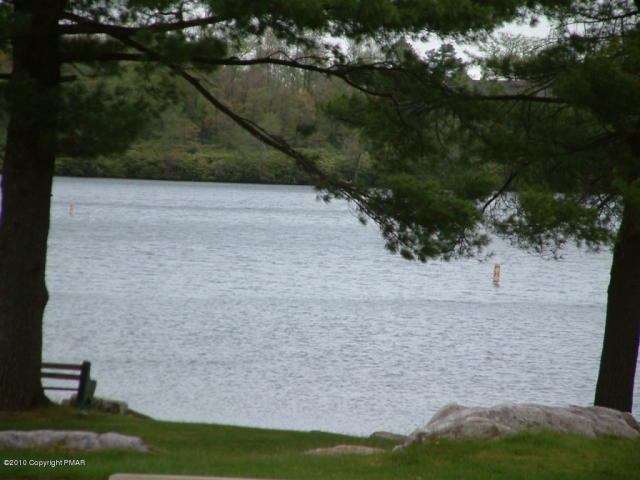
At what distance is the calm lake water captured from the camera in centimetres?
1777

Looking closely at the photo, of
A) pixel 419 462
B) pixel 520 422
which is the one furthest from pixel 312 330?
pixel 419 462

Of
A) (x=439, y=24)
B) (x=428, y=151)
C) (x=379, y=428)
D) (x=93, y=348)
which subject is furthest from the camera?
(x=93, y=348)

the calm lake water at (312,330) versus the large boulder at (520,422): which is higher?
the large boulder at (520,422)

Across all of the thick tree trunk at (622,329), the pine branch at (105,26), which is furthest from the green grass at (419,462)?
the pine branch at (105,26)

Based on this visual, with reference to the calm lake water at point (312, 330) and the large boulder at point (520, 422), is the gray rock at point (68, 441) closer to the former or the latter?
the large boulder at point (520, 422)

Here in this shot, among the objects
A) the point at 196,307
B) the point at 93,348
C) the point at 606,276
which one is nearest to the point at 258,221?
the point at 606,276

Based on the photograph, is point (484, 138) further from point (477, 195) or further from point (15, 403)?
point (15, 403)

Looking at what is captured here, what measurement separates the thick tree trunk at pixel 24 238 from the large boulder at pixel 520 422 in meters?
5.28

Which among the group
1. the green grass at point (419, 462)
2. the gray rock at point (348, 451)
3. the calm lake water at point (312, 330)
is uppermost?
the green grass at point (419, 462)

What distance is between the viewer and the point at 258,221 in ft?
269

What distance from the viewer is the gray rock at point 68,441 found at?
27.1 ft

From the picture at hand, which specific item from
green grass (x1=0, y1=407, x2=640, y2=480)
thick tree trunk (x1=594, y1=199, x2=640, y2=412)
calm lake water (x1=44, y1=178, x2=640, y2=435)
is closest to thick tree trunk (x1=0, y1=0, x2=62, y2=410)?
green grass (x1=0, y1=407, x2=640, y2=480)

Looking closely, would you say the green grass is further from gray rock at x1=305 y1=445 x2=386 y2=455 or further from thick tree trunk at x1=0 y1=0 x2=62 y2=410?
thick tree trunk at x1=0 y1=0 x2=62 y2=410

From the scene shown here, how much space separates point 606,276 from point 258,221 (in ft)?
133
